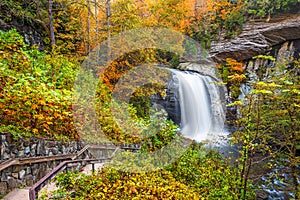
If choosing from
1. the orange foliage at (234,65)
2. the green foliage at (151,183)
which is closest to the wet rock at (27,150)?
the green foliage at (151,183)

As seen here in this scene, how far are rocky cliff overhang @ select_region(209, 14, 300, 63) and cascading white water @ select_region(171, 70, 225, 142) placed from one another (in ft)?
9.82

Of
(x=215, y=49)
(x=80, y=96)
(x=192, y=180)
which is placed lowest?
(x=192, y=180)

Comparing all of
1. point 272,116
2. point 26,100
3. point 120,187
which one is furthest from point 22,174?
point 272,116

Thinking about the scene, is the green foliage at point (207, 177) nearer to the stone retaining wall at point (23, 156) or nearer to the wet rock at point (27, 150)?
the stone retaining wall at point (23, 156)

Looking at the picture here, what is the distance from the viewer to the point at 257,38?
1393 cm

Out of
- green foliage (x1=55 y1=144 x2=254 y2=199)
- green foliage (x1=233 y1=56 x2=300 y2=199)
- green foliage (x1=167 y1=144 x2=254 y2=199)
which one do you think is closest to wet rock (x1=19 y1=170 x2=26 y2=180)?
green foliage (x1=55 y1=144 x2=254 y2=199)

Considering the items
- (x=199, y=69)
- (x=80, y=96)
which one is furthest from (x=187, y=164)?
(x=199, y=69)

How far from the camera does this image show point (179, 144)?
5.86 meters

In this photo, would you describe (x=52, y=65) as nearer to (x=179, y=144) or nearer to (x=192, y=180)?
(x=179, y=144)

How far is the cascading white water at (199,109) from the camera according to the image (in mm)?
12812

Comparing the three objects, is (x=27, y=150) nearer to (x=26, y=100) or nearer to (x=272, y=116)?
(x=26, y=100)

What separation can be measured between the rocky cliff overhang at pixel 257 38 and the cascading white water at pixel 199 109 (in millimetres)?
2992

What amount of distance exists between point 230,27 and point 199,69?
442 cm

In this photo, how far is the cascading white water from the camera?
1281cm
